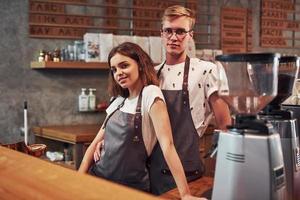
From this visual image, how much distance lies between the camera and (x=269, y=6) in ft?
17.8

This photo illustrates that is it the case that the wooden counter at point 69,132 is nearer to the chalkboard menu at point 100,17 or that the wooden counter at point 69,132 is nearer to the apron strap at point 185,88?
the chalkboard menu at point 100,17

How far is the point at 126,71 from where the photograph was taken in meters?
1.99

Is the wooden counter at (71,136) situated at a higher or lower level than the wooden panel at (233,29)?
lower

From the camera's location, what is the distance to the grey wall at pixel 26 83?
12.8 feet

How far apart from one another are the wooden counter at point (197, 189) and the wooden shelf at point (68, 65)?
2160 mm

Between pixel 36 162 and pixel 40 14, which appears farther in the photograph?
pixel 40 14

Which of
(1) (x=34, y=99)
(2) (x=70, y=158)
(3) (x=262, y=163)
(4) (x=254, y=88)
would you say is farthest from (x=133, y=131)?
(1) (x=34, y=99)

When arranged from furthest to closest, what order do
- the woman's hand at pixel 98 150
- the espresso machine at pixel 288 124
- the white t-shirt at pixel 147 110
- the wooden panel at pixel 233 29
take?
1. the wooden panel at pixel 233 29
2. the woman's hand at pixel 98 150
3. the white t-shirt at pixel 147 110
4. the espresso machine at pixel 288 124

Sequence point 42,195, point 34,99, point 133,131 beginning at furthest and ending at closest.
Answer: point 34,99 < point 133,131 < point 42,195

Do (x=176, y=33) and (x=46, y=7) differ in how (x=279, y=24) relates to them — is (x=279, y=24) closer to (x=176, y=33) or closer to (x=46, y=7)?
(x=46, y=7)

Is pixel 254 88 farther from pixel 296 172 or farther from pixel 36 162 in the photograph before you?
pixel 36 162

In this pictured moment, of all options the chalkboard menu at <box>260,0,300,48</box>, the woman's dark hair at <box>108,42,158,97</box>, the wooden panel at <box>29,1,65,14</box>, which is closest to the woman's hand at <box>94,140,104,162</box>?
the woman's dark hair at <box>108,42,158,97</box>

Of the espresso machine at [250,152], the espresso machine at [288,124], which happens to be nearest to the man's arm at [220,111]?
the espresso machine at [288,124]

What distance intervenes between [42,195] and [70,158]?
9.38 ft
